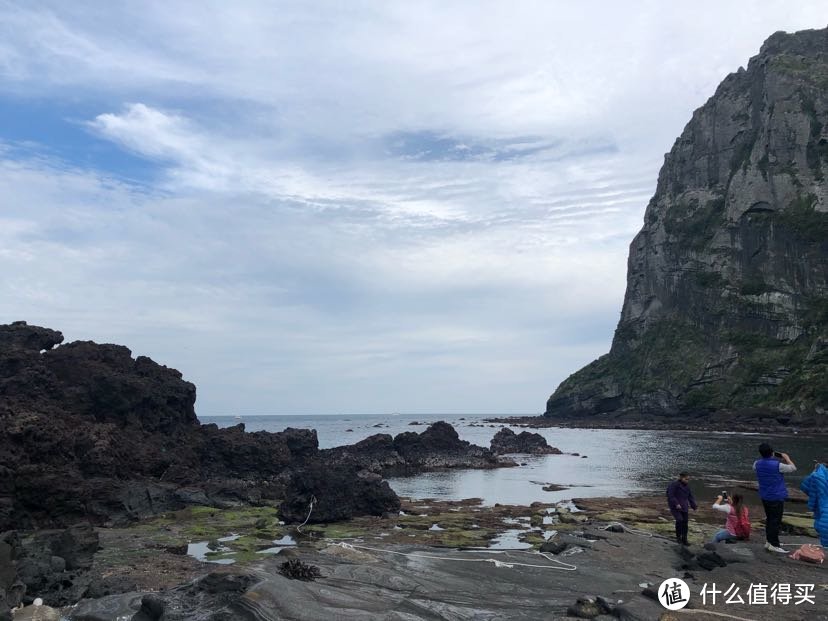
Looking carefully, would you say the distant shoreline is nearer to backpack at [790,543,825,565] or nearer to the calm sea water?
the calm sea water

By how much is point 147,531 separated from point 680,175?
159 m

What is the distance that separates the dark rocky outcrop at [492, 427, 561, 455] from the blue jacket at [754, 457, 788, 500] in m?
62.6

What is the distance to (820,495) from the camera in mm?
14227

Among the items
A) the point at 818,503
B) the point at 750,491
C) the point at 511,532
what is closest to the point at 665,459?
the point at 750,491

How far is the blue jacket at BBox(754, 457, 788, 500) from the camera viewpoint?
15469mm

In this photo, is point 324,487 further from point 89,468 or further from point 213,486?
point 89,468

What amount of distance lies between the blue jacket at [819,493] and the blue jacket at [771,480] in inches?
35.2

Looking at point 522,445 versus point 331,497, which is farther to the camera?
point 522,445

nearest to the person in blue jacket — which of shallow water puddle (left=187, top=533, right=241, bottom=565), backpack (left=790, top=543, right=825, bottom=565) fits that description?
backpack (left=790, top=543, right=825, bottom=565)

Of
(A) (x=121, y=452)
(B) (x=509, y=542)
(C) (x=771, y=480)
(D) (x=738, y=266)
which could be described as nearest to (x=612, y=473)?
(B) (x=509, y=542)

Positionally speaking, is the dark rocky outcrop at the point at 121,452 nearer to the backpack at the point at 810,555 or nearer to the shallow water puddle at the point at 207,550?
the shallow water puddle at the point at 207,550

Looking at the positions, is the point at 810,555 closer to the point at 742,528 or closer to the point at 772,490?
the point at 772,490

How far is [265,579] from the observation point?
40.3 feet

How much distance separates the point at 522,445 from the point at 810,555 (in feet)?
225
